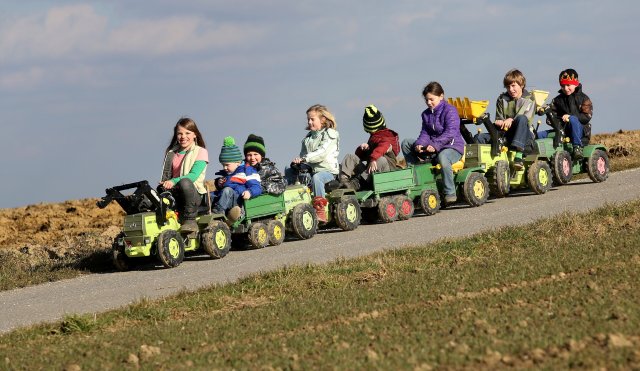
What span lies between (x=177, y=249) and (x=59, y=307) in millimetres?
2684

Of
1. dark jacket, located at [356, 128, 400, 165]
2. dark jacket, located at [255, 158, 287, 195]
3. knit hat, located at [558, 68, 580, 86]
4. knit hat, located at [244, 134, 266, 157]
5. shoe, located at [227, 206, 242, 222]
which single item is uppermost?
knit hat, located at [558, 68, 580, 86]

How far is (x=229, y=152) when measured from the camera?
15242 millimetres

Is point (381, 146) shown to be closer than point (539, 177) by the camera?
Yes

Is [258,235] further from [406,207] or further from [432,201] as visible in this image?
[432,201]

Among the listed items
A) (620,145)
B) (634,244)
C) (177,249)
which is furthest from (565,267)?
(620,145)

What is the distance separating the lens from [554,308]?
817cm

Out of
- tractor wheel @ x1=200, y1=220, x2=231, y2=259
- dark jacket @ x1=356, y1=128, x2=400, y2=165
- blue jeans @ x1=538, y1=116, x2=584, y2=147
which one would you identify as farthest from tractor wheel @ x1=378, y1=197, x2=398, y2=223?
blue jeans @ x1=538, y1=116, x2=584, y2=147

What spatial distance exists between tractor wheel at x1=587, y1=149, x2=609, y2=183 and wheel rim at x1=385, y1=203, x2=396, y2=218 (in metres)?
4.46

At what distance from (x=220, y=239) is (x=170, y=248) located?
2.86ft

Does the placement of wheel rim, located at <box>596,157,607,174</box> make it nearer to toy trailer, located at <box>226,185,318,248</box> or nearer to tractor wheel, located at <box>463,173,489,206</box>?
tractor wheel, located at <box>463,173,489,206</box>

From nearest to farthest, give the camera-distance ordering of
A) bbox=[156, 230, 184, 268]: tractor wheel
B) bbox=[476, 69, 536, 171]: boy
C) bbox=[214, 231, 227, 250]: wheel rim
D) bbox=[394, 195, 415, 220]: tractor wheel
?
bbox=[156, 230, 184, 268]: tractor wheel < bbox=[214, 231, 227, 250]: wheel rim < bbox=[394, 195, 415, 220]: tractor wheel < bbox=[476, 69, 536, 171]: boy

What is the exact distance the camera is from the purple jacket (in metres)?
17.1

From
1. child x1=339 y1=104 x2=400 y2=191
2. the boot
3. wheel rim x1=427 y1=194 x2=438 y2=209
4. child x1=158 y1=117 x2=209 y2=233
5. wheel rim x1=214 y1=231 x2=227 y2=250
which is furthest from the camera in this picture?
wheel rim x1=427 y1=194 x2=438 y2=209

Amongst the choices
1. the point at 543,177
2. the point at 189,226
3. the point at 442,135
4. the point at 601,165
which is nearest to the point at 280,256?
the point at 189,226
